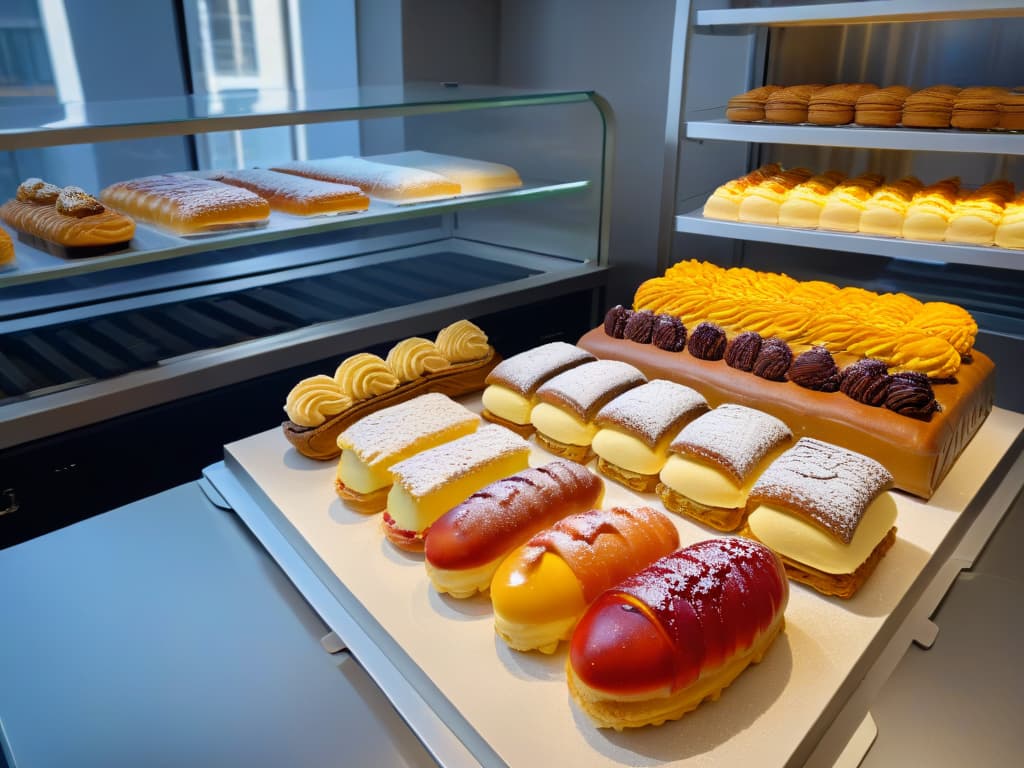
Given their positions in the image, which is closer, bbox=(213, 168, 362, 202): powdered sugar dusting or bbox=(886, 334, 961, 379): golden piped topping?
bbox=(886, 334, 961, 379): golden piped topping

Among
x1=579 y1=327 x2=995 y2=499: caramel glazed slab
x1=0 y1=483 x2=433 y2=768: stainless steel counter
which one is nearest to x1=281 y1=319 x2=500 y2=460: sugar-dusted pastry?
x1=0 y1=483 x2=433 y2=768: stainless steel counter

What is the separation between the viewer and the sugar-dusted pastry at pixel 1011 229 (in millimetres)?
2117

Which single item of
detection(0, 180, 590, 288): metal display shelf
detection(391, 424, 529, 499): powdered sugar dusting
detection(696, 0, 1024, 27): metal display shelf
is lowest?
detection(391, 424, 529, 499): powdered sugar dusting

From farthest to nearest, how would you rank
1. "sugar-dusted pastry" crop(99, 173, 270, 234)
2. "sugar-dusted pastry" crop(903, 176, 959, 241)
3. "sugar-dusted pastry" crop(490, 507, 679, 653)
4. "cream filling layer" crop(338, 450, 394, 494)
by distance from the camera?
1. "sugar-dusted pastry" crop(903, 176, 959, 241)
2. "sugar-dusted pastry" crop(99, 173, 270, 234)
3. "cream filling layer" crop(338, 450, 394, 494)
4. "sugar-dusted pastry" crop(490, 507, 679, 653)

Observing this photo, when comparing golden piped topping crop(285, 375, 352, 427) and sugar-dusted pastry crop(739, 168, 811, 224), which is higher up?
sugar-dusted pastry crop(739, 168, 811, 224)

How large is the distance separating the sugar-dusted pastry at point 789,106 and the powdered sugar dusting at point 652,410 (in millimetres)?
1298

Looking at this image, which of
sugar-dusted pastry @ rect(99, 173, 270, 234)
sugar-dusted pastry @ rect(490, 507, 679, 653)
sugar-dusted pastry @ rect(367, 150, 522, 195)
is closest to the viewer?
sugar-dusted pastry @ rect(490, 507, 679, 653)

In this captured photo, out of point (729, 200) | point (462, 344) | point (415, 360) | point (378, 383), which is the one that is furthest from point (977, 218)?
point (378, 383)

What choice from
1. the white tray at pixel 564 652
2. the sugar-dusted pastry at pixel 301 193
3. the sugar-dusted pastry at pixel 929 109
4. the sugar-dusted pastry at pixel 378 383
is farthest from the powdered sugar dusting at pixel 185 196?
the sugar-dusted pastry at pixel 929 109

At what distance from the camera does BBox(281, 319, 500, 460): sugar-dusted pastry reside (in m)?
1.66

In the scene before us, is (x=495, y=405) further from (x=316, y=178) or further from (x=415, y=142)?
(x=415, y=142)

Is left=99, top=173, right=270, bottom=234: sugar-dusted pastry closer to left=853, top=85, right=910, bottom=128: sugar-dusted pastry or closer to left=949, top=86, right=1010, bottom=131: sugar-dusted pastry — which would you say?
left=853, top=85, right=910, bottom=128: sugar-dusted pastry

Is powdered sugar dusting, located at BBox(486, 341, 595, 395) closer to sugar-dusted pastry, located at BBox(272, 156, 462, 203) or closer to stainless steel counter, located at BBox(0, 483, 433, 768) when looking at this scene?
stainless steel counter, located at BBox(0, 483, 433, 768)

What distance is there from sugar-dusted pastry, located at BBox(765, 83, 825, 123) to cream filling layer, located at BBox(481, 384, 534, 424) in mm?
1423
